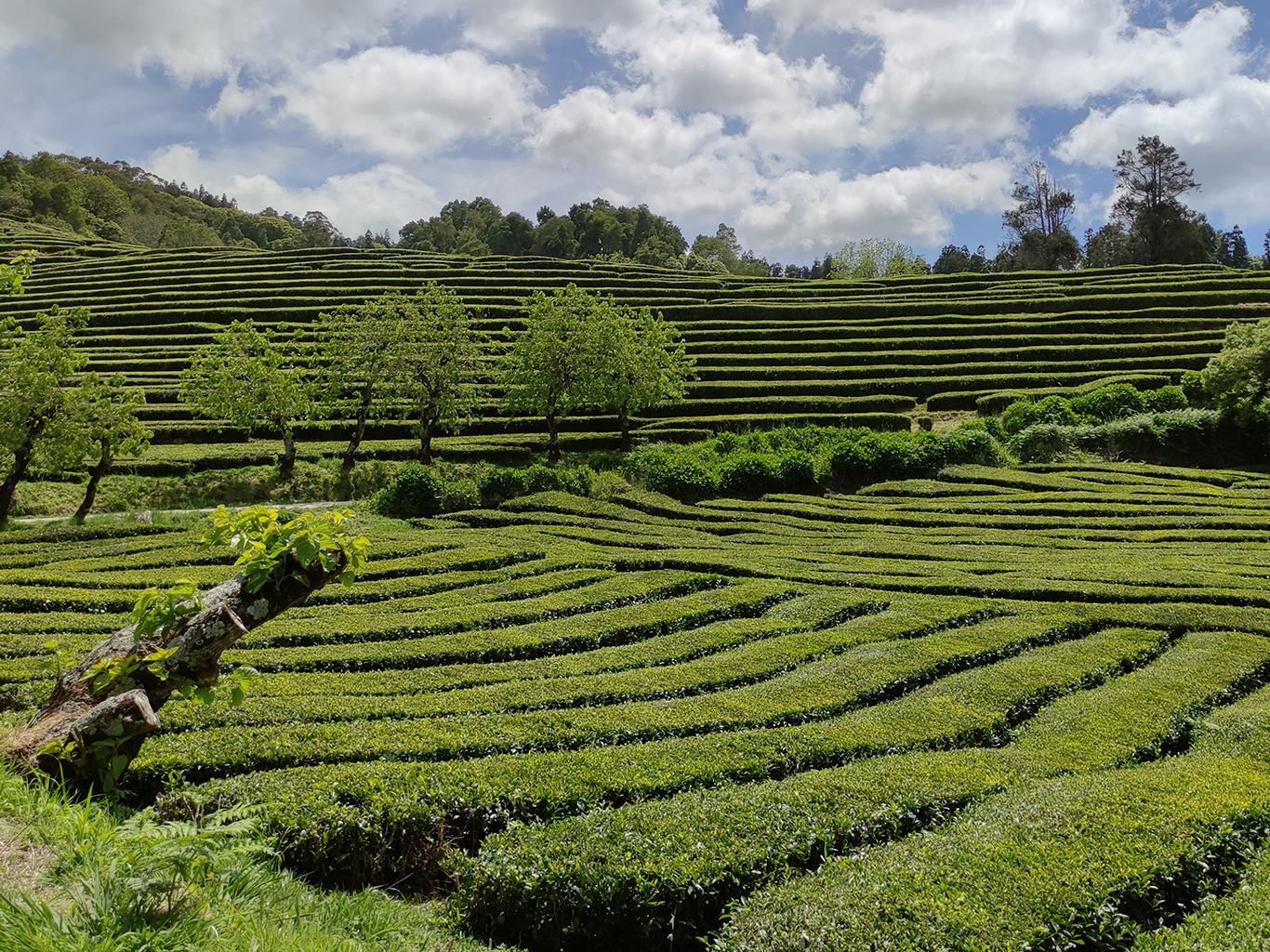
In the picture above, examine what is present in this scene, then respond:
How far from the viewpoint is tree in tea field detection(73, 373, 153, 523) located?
949 inches

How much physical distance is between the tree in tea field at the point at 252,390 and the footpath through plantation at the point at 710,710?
176 inches

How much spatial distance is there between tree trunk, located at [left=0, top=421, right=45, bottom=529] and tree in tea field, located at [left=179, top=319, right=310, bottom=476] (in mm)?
8004

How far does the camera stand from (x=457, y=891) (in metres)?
6.05

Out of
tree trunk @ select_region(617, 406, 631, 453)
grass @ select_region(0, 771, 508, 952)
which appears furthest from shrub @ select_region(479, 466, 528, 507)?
grass @ select_region(0, 771, 508, 952)

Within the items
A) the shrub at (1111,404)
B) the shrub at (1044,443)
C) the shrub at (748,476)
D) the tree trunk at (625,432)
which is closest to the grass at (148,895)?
the shrub at (748,476)

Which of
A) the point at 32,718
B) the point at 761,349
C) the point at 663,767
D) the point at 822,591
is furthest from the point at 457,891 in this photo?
the point at 761,349

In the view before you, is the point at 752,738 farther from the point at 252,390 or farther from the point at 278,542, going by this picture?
the point at 252,390

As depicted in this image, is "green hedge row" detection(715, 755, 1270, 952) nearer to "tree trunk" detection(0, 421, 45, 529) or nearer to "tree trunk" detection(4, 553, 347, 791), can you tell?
"tree trunk" detection(4, 553, 347, 791)

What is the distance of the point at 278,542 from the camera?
5.41 meters

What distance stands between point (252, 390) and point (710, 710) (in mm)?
27605

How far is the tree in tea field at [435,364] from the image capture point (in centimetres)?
3353

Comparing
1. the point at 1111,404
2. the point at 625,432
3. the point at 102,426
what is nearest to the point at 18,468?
the point at 102,426

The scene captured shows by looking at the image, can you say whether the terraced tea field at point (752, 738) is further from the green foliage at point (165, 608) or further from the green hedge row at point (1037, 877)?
the green foliage at point (165, 608)

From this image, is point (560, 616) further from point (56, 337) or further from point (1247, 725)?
point (56, 337)
